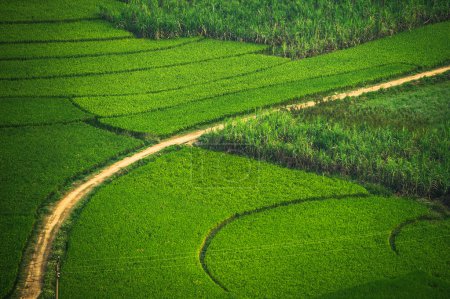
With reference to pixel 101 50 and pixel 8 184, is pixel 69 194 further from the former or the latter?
pixel 101 50

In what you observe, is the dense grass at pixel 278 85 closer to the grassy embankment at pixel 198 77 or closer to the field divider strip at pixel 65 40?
the grassy embankment at pixel 198 77

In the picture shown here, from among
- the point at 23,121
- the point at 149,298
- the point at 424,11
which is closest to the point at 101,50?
the point at 23,121

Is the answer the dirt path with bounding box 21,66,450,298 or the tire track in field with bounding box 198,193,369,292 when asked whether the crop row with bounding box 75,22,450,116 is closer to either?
the dirt path with bounding box 21,66,450,298

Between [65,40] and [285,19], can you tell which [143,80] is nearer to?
[65,40]

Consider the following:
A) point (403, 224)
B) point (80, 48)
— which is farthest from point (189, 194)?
point (80, 48)

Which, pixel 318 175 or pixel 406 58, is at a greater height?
pixel 406 58

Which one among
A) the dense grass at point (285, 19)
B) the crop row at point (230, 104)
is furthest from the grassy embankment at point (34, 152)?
the dense grass at point (285, 19)
